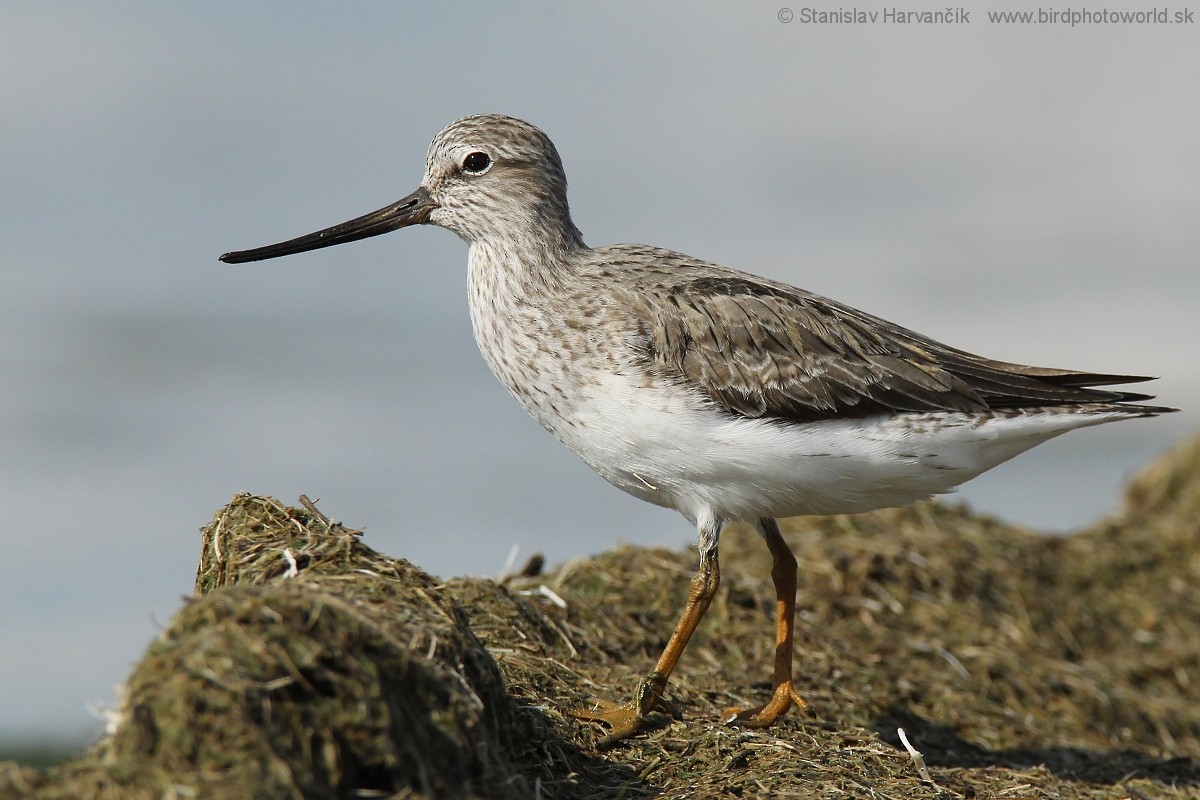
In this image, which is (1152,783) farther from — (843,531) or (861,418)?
(843,531)

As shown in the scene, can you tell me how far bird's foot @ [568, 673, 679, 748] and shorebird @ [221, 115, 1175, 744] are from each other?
2 centimetres

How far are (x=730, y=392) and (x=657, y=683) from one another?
5.36 feet

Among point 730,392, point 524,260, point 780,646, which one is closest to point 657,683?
point 780,646

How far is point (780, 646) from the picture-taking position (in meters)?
7.10

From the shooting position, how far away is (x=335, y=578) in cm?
496

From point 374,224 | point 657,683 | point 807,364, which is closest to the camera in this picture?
point 657,683

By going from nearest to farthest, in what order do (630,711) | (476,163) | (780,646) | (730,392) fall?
(630,711) → (730,392) → (780,646) → (476,163)

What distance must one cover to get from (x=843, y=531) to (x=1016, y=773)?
357 cm

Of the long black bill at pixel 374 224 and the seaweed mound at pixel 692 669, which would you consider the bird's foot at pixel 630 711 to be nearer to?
the seaweed mound at pixel 692 669

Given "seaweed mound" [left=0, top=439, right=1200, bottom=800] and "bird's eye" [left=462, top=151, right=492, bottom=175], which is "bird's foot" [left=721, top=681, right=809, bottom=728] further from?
"bird's eye" [left=462, top=151, right=492, bottom=175]

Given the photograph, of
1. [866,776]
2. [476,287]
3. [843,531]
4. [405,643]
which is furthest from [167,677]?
[843,531]

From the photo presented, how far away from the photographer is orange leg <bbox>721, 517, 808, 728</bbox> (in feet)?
21.7

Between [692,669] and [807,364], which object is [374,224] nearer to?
[807,364]

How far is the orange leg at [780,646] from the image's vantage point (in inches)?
260
